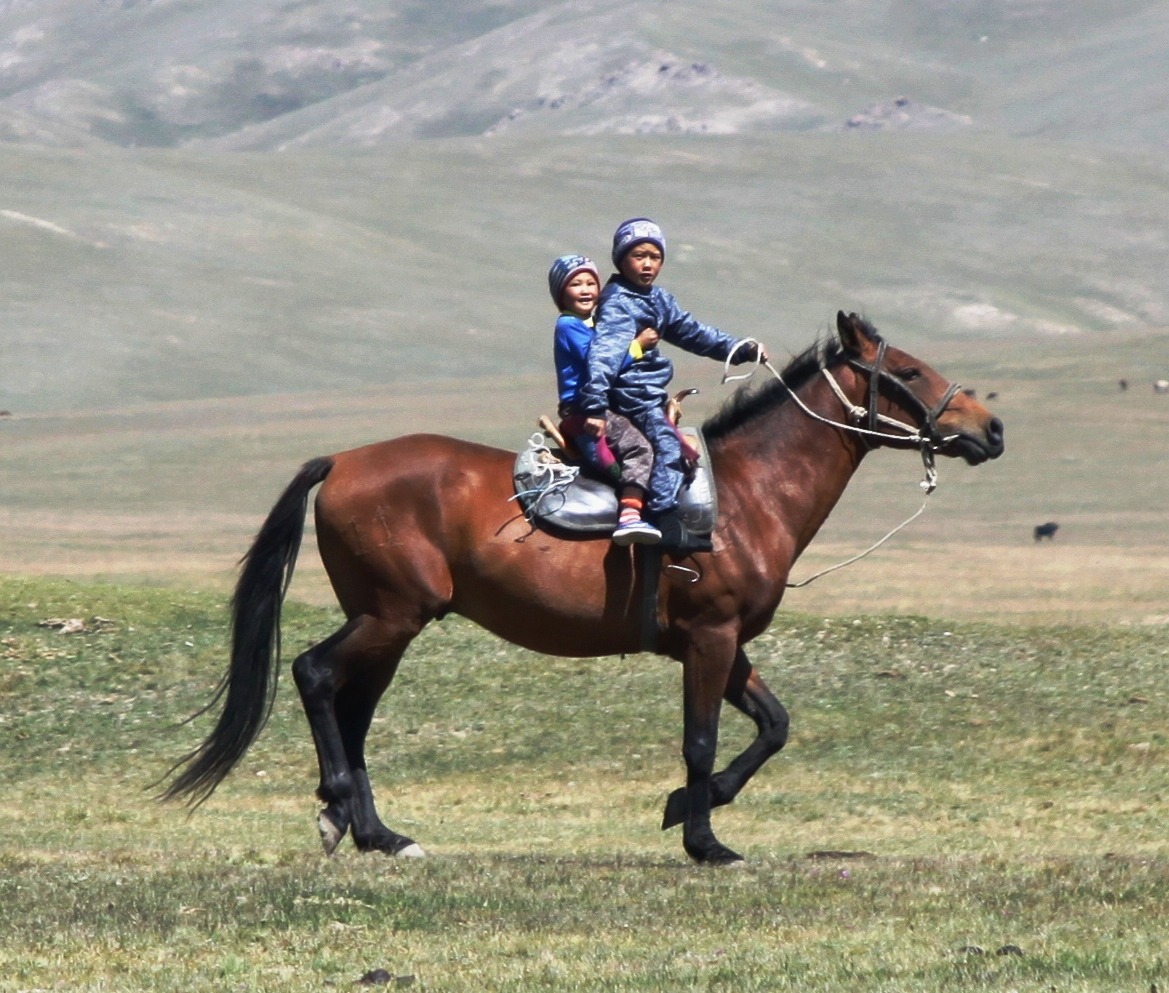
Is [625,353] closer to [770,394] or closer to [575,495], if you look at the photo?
[575,495]

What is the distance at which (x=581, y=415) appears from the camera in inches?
449

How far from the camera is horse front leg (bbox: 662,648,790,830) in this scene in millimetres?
11602

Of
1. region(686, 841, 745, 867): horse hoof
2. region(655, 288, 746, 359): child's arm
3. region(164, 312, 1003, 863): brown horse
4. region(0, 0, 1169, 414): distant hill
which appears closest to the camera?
region(686, 841, 745, 867): horse hoof

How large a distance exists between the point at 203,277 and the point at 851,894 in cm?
10783

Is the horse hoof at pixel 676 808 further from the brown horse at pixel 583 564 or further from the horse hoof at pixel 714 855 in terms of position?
the horse hoof at pixel 714 855

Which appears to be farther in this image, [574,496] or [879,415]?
[879,415]

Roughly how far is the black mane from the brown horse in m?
0.01

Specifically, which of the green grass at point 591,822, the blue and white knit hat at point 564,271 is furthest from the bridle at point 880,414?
the green grass at point 591,822

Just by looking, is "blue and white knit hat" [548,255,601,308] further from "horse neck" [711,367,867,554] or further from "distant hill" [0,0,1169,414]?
"distant hill" [0,0,1169,414]

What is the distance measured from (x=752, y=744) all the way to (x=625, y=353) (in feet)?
7.24

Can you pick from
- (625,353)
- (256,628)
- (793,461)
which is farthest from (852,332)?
(256,628)

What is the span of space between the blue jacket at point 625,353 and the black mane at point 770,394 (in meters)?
0.50

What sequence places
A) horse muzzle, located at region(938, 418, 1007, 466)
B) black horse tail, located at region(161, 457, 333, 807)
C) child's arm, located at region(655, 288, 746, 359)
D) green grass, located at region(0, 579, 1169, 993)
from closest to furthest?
1. green grass, located at region(0, 579, 1169, 993)
2. child's arm, located at region(655, 288, 746, 359)
3. horse muzzle, located at region(938, 418, 1007, 466)
4. black horse tail, located at region(161, 457, 333, 807)

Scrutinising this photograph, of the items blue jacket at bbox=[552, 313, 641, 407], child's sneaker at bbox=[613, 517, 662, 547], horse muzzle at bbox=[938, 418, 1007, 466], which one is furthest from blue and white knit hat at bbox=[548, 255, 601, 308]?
horse muzzle at bbox=[938, 418, 1007, 466]
